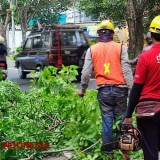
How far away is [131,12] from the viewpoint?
1750 centimetres

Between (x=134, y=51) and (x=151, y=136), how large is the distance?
1407 centimetres

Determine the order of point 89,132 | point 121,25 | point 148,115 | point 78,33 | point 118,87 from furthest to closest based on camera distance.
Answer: point 121,25 → point 78,33 → point 89,132 → point 118,87 → point 148,115

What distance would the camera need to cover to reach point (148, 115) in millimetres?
4266

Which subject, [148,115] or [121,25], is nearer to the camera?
[148,115]

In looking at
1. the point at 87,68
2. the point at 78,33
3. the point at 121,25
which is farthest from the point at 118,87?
the point at 121,25

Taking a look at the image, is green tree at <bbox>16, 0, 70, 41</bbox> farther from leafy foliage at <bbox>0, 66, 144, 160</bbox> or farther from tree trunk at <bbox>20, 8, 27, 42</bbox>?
leafy foliage at <bbox>0, 66, 144, 160</bbox>

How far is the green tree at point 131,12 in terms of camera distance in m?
17.5

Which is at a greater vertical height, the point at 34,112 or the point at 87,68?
the point at 87,68

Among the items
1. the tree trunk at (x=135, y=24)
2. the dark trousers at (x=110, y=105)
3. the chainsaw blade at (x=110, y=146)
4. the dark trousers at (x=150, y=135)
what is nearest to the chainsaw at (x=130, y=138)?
the dark trousers at (x=150, y=135)

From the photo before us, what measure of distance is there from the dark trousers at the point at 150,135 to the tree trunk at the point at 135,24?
13.4 m

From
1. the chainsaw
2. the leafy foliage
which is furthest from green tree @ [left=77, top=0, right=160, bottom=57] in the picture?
the chainsaw

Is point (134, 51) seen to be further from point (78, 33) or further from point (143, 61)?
point (143, 61)

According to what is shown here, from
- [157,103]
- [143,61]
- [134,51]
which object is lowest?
[134,51]

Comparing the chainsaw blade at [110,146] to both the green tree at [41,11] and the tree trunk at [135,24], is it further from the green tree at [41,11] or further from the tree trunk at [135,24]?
the green tree at [41,11]
